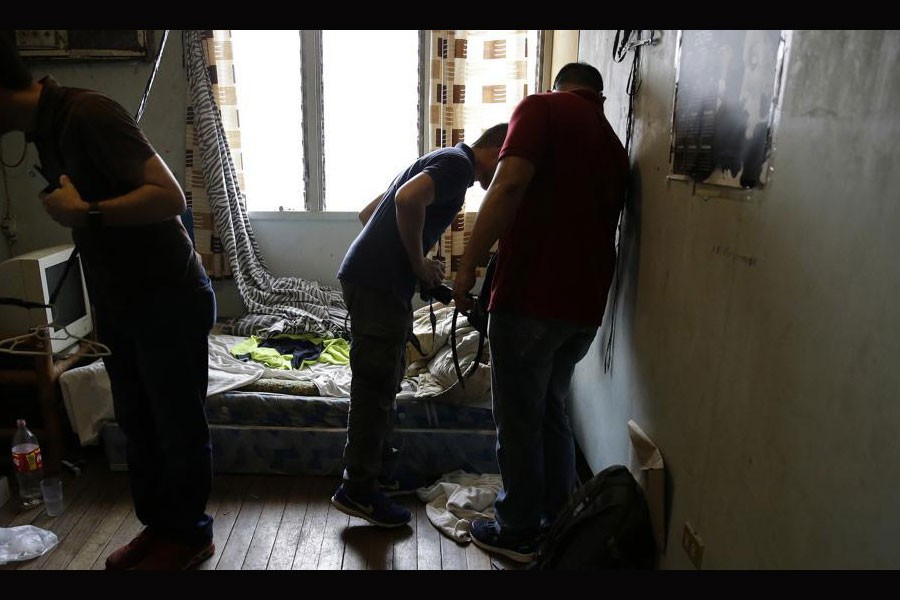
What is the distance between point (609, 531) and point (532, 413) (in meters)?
0.35

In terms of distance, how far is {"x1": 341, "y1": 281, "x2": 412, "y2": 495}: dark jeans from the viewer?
176 centimetres

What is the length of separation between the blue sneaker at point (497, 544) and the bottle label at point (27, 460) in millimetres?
1440

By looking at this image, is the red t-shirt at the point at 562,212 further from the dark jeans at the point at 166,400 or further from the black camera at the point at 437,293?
the dark jeans at the point at 166,400

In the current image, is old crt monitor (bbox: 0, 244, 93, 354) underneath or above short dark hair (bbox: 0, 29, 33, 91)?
underneath

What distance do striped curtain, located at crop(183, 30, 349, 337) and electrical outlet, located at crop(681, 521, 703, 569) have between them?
6.65 ft

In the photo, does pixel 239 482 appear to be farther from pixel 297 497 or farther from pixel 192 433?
pixel 192 433

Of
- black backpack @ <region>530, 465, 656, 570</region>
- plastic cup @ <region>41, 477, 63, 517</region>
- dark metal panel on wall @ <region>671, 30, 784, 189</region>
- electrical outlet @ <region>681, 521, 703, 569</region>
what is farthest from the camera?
plastic cup @ <region>41, 477, 63, 517</region>

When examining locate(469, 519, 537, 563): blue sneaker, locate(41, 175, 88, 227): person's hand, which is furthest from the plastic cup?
locate(469, 519, 537, 563): blue sneaker

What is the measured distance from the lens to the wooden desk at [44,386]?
7.07 feet

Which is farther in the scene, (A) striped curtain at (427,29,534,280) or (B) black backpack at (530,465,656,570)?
(A) striped curtain at (427,29,534,280)

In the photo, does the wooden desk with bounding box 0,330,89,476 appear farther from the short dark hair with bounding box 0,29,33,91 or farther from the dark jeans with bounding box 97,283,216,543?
the short dark hair with bounding box 0,29,33,91

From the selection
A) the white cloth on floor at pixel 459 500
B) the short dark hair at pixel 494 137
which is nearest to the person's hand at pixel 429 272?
the short dark hair at pixel 494 137

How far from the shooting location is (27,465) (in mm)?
1971

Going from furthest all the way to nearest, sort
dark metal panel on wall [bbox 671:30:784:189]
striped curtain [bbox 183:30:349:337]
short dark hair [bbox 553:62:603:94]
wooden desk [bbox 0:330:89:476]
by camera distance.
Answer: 1. striped curtain [bbox 183:30:349:337]
2. wooden desk [bbox 0:330:89:476]
3. short dark hair [bbox 553:62:603:94]
4. dark metal panel on wall [bbox 671:30:784:189]
